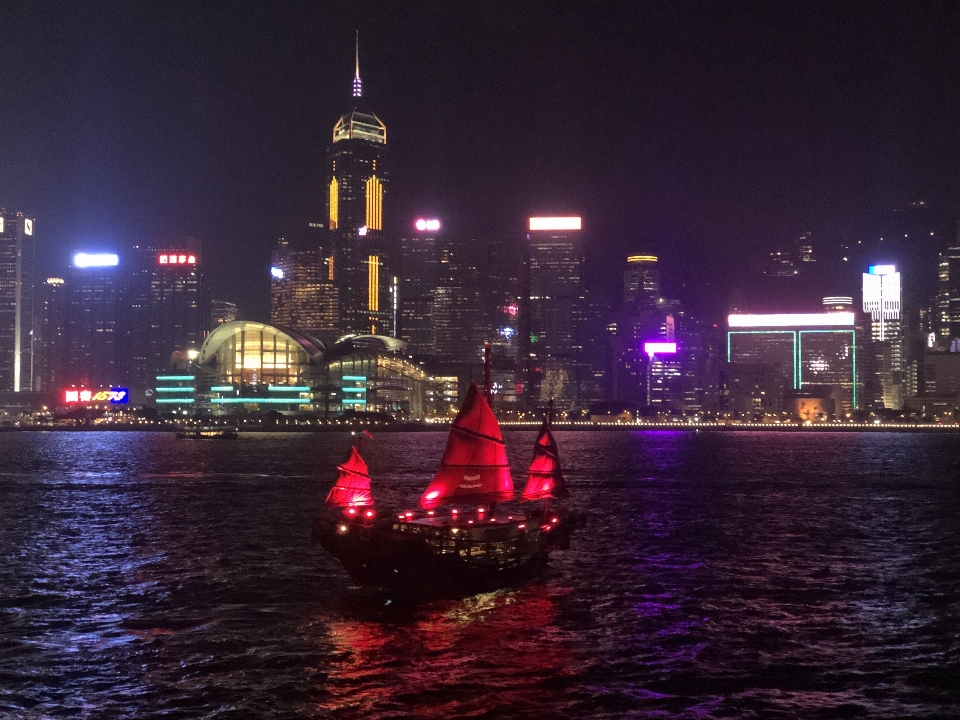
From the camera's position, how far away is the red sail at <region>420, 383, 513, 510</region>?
126ft

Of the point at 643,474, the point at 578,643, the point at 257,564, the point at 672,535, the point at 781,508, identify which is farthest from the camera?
the point at 643,474

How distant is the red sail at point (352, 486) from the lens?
1550 inches

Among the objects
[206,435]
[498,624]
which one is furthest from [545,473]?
[206,435]

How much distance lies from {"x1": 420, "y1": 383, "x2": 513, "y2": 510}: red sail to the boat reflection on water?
582 cm

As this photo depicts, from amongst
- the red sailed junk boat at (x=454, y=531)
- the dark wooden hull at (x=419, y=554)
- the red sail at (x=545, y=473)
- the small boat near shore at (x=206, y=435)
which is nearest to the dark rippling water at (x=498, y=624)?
the dark wooden hull at (x=419, y=554)

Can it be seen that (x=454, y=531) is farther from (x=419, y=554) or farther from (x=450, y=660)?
(x=450, y=660)

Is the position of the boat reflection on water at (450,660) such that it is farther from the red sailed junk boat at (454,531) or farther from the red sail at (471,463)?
the red sail at (471,463)

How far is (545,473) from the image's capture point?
147ft

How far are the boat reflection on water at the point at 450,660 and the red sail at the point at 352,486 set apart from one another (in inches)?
319

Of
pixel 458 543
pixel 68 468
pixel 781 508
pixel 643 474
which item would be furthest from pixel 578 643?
pixel 68 468

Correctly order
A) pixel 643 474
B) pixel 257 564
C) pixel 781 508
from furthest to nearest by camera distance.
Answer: pixel 643 474
pixel 781 508
pixel 257 564

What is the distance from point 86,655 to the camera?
26172 mm

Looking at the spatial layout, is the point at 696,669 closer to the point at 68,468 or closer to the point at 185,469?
the point at 185,469

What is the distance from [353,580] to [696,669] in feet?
46.5
